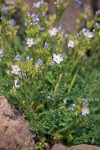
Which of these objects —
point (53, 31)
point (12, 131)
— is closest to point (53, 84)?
point (53, 31)

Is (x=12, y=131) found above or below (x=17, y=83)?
below

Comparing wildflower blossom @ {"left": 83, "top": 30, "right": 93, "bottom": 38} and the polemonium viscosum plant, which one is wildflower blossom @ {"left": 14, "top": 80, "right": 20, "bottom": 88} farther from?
wildflower blossom @ {"left": 83, "top": 30, "right": 93, "bottom": 38}

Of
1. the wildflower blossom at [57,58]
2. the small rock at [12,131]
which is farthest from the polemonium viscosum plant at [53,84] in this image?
the small rock at [12,131]

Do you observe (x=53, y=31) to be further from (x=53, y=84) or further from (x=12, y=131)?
(x=12, y=131)

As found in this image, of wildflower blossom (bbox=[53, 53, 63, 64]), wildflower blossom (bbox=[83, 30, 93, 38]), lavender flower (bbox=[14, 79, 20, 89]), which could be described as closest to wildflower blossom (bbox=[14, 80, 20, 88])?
lavender flower (bbox=[14, 79, 20, 89])

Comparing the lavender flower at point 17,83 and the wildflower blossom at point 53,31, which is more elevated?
the wildflower blossom at point 53,31

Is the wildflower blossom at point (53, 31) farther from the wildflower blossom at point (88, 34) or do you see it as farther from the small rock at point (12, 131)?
the small rock at point (12, 131)

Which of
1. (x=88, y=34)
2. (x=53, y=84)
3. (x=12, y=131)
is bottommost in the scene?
(x=12, y=131)

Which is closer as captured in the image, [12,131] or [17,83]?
[12,131]
